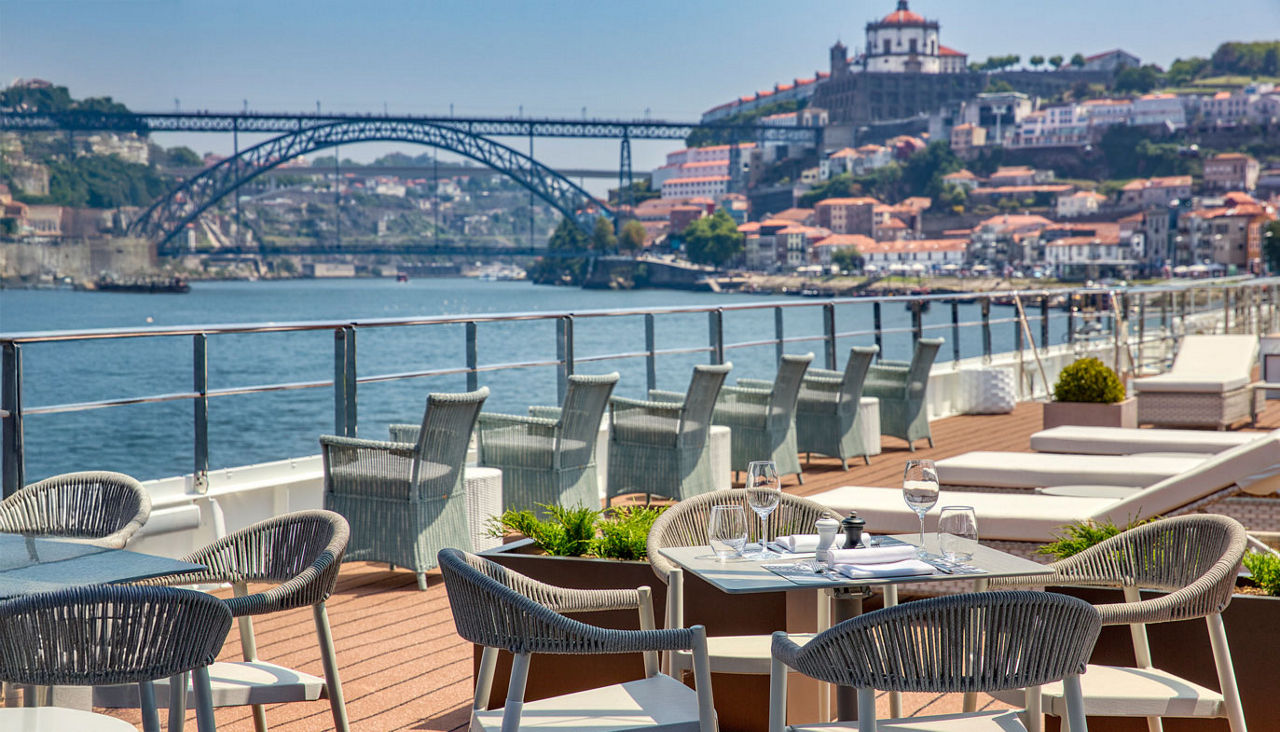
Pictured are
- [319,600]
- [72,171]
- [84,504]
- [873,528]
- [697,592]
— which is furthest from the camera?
[72,171]

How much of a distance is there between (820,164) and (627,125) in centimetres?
2831

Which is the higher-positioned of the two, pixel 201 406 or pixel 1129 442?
pixel 201 406

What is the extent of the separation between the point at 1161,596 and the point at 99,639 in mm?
1642

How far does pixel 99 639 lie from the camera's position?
163 cm

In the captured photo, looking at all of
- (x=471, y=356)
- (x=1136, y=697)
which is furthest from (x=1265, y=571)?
(x=471, y=356)

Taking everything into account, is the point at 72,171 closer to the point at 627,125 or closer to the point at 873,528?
the point at 627,125

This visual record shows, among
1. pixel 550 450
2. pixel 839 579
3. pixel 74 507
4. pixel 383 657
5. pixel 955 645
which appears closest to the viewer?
pixel 955 645

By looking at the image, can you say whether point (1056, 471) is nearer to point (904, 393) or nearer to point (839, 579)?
point (904, 393)

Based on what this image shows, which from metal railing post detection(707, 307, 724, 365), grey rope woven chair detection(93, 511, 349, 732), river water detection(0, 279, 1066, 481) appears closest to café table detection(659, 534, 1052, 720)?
grey rope woven chair detection(93, 511, 349, 732)

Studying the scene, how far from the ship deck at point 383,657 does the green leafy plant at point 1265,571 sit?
22.7 inches

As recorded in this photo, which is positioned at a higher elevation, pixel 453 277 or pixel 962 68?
pixel 962 68

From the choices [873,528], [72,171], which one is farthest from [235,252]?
[873,528]

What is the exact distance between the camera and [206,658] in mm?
1710

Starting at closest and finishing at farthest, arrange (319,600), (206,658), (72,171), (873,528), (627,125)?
(206,658), (319,600), (873,528), (72,171), (627,125)
